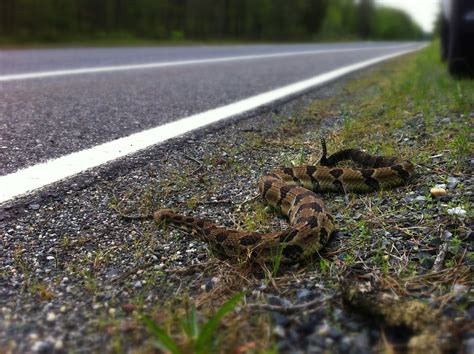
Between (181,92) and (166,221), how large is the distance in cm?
367

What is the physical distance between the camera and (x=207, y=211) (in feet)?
9.05

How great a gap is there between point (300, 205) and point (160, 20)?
4379 centimetres

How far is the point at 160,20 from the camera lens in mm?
43219

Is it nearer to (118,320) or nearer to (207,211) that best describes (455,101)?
(207,211)

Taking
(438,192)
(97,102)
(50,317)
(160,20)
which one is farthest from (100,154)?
(160,20)

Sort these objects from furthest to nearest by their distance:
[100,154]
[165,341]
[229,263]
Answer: [100,154] < [229,263] < [165,341]

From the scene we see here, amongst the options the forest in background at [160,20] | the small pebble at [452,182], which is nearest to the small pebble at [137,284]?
the small pebble at [452,182]

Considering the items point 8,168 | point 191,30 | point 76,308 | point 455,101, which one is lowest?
point 76,308

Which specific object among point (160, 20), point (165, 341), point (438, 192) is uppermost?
point (160, 20)

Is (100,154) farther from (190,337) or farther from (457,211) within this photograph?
(457,211)

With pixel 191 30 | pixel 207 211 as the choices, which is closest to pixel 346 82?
pixel 207 211

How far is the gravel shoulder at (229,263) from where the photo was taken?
1.61 m

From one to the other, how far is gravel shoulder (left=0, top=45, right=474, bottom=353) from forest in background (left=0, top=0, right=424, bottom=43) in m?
19.1

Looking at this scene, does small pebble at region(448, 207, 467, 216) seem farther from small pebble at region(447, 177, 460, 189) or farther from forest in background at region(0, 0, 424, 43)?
forest in background at region(0, 0, 424, 43)
